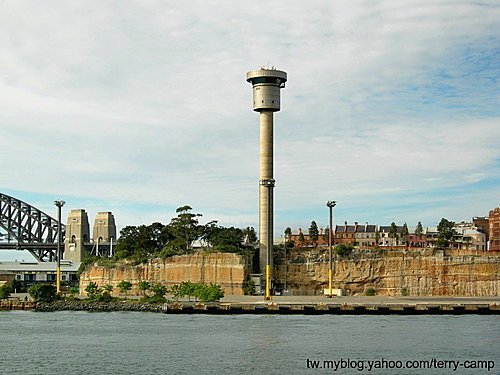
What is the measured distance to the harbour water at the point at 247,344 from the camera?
54375 millimetres

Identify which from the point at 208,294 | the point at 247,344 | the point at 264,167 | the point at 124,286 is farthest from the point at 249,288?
the point at 247,344

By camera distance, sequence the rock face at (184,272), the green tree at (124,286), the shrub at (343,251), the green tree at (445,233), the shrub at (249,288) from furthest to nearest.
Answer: the green tree at (445,233)
the shrub at (343,251)
the rock face at (184,272)
the green tree at (124,286)
the shrub at (249,288)

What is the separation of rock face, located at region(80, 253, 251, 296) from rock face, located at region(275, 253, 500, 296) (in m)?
9.66

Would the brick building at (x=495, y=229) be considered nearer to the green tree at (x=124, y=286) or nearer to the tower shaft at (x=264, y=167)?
the tower shaft at (x=264, y=167)

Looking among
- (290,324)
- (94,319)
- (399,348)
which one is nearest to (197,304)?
(94,319)

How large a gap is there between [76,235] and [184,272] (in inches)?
2472

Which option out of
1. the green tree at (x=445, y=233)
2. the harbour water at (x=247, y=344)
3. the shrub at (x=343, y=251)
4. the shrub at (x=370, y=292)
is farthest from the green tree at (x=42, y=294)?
the green tree at (x=445, y=233)

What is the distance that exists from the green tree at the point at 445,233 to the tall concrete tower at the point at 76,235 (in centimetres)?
7617

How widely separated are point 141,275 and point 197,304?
124ft

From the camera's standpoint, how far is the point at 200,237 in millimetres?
155500

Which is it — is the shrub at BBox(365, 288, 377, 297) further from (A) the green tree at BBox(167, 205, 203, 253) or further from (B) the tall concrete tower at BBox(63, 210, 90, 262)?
(B) the tall concrete tower at BBox(63, 210, 90, 262)

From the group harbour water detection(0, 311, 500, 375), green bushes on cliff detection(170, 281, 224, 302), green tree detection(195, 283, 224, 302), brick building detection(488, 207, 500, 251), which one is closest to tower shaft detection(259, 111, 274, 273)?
green bushes on cliff detection(170, 281, 224, 302)

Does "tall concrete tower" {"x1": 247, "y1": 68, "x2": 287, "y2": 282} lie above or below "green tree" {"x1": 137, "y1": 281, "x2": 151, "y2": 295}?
above

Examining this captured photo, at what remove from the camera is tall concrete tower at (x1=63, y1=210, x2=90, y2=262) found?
189750mm
